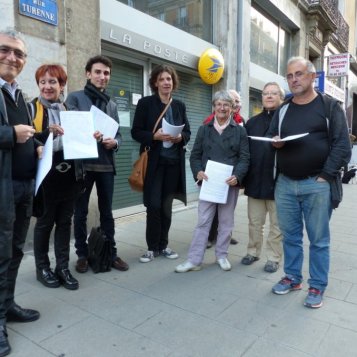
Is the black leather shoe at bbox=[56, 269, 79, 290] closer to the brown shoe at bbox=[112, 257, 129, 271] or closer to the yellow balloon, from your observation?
the brown shoe at bbox=[112, 257, 129, 271]

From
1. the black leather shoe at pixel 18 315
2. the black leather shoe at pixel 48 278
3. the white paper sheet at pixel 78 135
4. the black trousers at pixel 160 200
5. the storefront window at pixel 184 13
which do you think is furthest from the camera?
the storefront window at pixel 184 13

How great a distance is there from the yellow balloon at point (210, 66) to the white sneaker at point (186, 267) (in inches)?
182

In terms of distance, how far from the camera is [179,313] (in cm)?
290

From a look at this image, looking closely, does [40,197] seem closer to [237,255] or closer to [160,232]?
[160,232]

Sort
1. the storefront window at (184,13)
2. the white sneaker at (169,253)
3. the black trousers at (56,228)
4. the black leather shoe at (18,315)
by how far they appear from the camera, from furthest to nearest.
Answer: the storefront window at (184,13) < the white sneaker at (169,253) < the black trousers at (56,228) < the black leather shoe at (18,315)

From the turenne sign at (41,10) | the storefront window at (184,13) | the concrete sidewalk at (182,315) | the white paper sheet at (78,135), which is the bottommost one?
the concrete sidewalk at (182,315)

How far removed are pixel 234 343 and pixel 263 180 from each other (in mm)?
1814

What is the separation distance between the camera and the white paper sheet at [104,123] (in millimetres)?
3254

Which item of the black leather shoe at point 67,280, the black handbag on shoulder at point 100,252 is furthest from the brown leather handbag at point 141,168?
the black leather shoe at point 67,280

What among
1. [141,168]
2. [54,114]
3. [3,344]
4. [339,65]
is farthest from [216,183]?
[339,65]

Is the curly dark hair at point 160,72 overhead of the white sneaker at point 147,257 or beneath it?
overhead

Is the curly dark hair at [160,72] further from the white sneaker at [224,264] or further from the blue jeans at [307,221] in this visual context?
the white sneaker at [224,264]

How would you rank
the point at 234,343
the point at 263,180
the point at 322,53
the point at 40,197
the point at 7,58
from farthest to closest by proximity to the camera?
the point at 322,53 → the point at 263,180 → the point at 40,197 → the point at 234,343 → the point at 7,58

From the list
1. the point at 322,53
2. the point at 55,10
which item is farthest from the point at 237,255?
the point at 322,53
